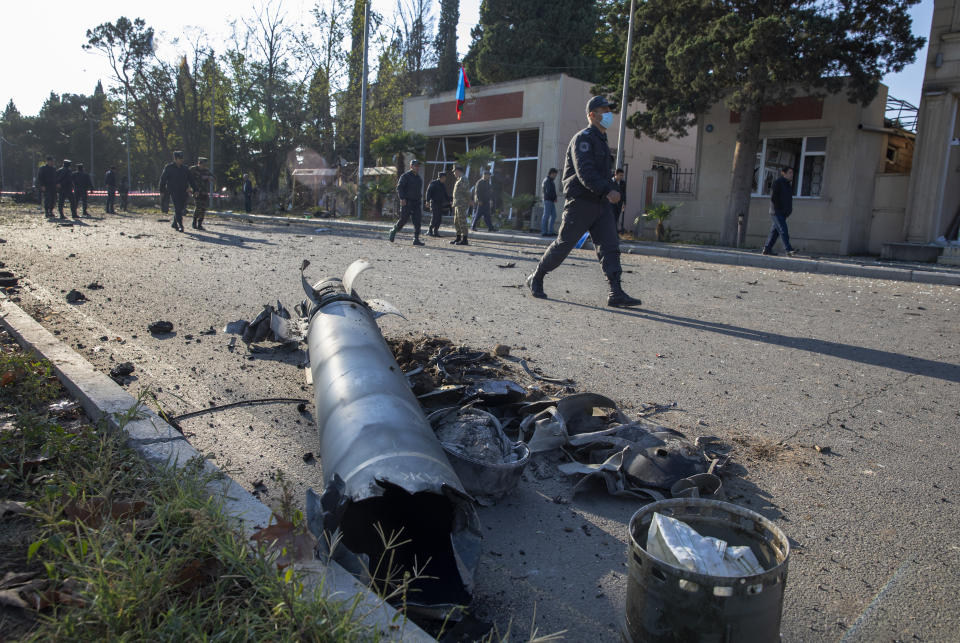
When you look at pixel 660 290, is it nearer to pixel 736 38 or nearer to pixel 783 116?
pixel 736 38

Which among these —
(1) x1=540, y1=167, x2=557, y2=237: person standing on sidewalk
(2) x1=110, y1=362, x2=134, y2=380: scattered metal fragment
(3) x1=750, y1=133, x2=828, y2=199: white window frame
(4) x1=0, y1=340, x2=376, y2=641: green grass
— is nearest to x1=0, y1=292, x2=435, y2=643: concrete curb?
(4) x1=0, y1=340, x2=376, y2=641: green grass

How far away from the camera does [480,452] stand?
2.96 metres

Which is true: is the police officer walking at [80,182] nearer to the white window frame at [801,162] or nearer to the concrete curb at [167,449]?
the concrete curb at [167,449]

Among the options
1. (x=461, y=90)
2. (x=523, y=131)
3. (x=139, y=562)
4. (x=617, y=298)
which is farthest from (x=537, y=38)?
(x=139, y=562)

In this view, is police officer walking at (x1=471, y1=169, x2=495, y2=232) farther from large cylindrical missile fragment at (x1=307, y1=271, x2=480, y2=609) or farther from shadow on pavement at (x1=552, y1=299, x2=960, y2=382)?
large cylindrical missile fragment at (x1=307, y1=271, x2=480, y2=609)

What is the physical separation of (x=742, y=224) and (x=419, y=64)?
40400mm

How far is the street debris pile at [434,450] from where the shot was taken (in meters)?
2.15

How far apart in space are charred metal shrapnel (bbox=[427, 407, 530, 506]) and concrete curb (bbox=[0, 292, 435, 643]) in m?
0.85

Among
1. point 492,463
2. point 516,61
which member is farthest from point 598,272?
point 516,61

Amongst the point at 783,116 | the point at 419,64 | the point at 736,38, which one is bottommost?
the point at 783,116

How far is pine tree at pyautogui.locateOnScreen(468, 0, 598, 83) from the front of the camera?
1323 inches

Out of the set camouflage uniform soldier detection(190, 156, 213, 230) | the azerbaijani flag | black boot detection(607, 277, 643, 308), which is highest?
the azerbaijani flag

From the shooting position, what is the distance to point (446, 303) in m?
7.45

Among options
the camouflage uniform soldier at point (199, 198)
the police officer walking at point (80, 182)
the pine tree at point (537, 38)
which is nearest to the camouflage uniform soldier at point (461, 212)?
the camouflage uniform soldier at point (199, 198)
